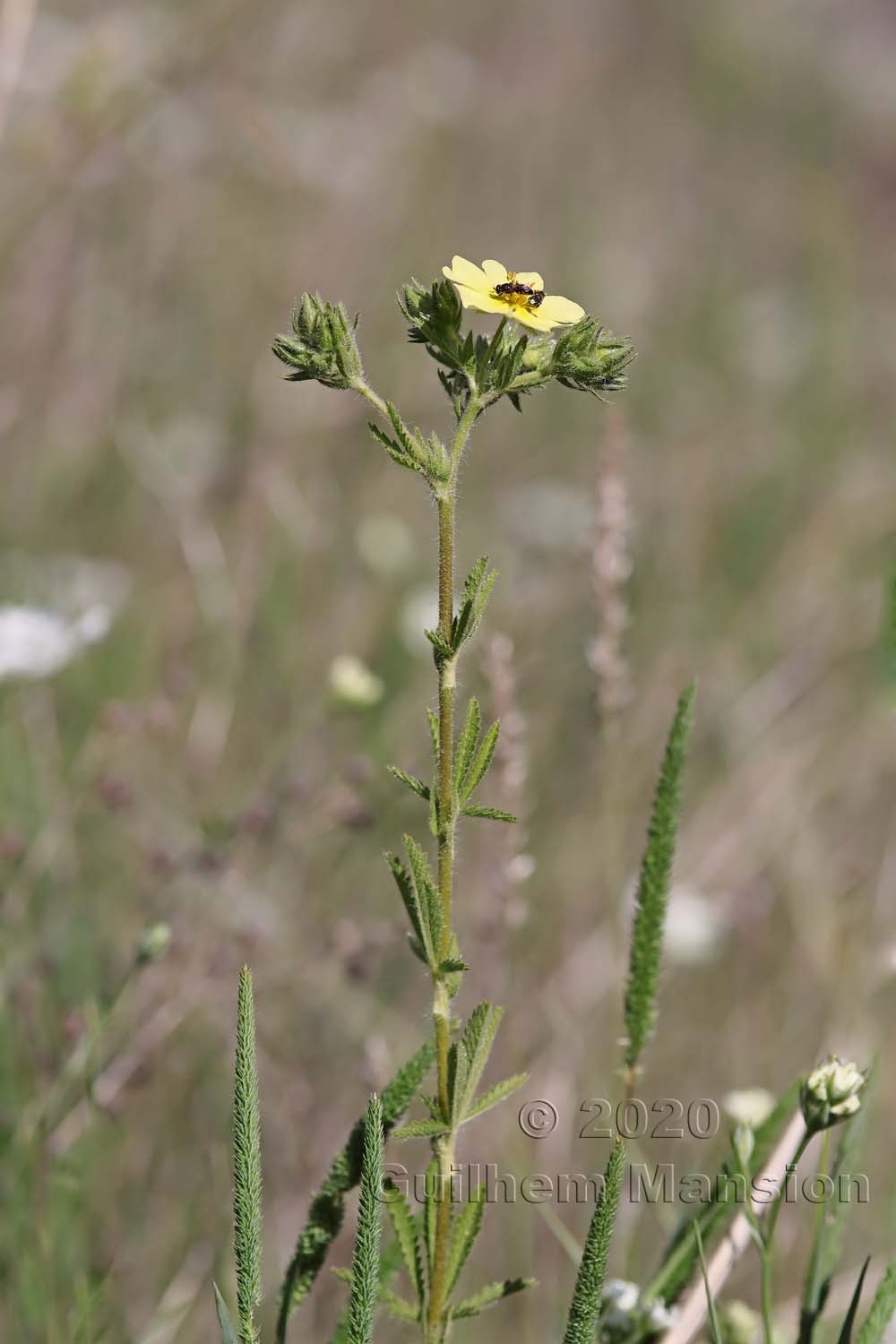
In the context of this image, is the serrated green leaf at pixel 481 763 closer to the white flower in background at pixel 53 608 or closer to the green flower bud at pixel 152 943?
the green flower bud at pixel 152 943

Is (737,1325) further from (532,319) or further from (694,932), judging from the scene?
(694,932)

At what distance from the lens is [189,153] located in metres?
5.13

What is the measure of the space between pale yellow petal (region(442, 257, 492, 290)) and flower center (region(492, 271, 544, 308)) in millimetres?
13

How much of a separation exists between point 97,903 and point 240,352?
9.66 ft

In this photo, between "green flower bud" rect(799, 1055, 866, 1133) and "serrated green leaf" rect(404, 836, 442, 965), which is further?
"green flower bud" rect(799, 1055, 866, 1133)

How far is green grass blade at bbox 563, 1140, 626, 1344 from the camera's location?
996mm

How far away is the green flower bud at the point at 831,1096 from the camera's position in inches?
49.4

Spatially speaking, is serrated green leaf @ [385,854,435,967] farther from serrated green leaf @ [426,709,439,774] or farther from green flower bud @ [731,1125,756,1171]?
green flower bud @ [731,1125,756,1171]

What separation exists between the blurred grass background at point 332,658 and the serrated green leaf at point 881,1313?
557mm

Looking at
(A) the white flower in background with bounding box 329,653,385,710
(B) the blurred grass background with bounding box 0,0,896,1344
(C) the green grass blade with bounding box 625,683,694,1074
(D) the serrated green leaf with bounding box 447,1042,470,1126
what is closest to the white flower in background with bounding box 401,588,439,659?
(B) the blurred grass background with bounding box 0,0,896,1344

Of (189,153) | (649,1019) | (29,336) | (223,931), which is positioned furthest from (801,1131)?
(189,153)

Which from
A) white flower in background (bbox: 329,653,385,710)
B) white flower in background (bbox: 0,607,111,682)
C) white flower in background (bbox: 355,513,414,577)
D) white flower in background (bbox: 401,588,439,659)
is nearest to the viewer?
white flower in background (bbox: 0,607,111,682)

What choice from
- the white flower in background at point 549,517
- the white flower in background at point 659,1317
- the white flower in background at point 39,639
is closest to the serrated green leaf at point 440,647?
the white flower in background at point 659,1317

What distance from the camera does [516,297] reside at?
123cm
